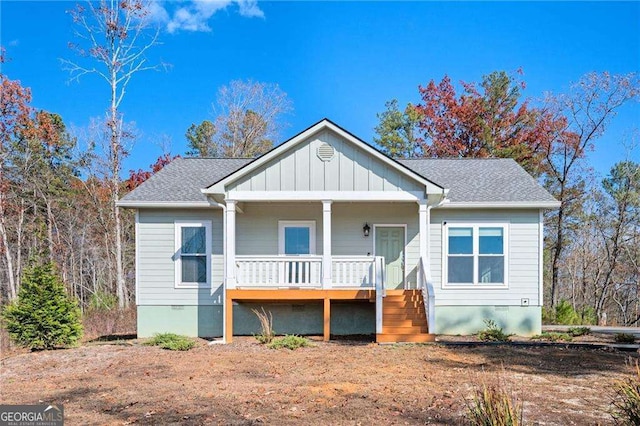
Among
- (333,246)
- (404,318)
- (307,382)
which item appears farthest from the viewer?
(333,246)

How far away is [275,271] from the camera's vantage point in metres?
11.4

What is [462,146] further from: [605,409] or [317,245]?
[605,409]

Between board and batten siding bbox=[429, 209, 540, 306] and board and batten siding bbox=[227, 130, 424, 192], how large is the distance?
2777 millimetres

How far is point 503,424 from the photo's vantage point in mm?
3754

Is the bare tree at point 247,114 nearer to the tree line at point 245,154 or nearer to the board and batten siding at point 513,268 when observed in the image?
the tree line at point 245,154

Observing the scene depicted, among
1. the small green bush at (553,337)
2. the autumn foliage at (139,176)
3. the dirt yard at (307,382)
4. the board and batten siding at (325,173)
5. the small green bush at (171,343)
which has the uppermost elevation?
the autumn foliage at (139,176)

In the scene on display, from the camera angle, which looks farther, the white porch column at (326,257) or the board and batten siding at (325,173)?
the board and batten siding at (325,173)

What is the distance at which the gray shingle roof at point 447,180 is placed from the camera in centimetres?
1233

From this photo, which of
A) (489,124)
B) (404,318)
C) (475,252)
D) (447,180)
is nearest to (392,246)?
(475,252)

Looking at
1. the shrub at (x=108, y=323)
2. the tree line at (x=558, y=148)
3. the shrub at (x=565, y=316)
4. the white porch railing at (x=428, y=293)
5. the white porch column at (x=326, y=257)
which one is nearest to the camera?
the white porch railing at (x=428, y=293)

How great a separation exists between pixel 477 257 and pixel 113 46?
17.7 m

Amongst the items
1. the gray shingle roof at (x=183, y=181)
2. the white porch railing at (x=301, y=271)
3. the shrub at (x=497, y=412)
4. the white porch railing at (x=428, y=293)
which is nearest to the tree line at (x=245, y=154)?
the gray shingle roof at (x=183, y=181)

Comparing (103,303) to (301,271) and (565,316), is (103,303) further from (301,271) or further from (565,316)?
(565,316)

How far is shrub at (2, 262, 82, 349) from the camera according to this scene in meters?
9.70
